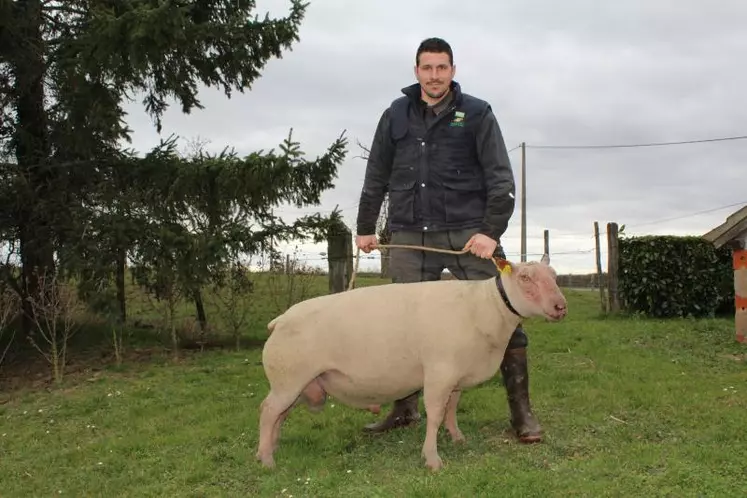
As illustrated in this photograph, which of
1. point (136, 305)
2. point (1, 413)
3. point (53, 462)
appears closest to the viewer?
point (53, 462)

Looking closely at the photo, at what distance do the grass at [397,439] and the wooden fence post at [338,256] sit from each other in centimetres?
226

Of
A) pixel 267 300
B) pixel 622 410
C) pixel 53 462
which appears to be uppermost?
pixel 267 300

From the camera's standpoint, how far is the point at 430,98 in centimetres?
514

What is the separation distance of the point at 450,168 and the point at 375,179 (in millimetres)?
711

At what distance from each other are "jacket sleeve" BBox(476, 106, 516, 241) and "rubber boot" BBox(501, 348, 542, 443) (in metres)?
0.93

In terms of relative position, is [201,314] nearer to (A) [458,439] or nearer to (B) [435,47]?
(A) [458,439]

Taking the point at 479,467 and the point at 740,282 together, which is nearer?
the point at 479,467

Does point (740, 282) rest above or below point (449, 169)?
below

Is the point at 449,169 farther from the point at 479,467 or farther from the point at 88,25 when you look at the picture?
the point at 88,25

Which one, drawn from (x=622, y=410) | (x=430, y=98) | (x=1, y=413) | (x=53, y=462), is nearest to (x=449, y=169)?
(x=430, y=98)

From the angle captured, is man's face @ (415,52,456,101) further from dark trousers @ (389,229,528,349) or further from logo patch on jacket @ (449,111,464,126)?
dark trousers @ (389,229,528,349)

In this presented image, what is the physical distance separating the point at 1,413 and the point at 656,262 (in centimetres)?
1164

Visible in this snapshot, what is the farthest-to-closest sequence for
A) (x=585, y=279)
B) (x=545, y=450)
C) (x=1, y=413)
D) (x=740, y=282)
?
1. (x=585, y=279)
2. (x=740, y=282)
3. (x=1, y=413)
4. (x=545, y=450)

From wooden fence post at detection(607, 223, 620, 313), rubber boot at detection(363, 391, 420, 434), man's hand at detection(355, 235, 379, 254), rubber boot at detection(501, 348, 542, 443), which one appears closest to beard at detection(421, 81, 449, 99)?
man's hand at detection(355, 235, 379, 254)
